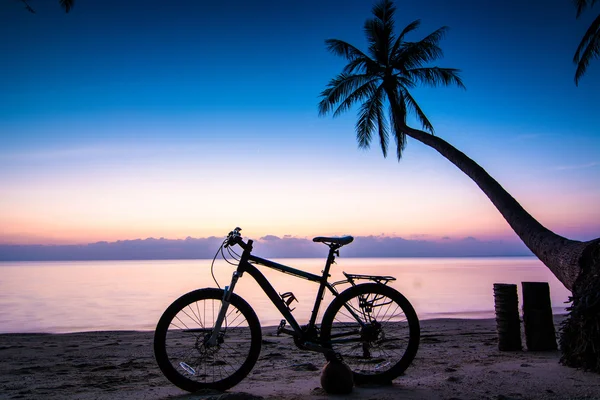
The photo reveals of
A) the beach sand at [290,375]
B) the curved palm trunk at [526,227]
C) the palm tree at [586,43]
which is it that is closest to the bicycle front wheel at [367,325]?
the beach sand at [290,375]

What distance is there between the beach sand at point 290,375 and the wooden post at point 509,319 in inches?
6.5

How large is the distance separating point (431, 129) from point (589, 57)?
614 cm

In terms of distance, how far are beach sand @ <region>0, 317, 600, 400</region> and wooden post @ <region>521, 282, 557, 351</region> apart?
220mm

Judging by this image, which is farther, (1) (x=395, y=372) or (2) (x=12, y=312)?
(2) (x=12, y=312)

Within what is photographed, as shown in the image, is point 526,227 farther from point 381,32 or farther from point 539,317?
point 381,32

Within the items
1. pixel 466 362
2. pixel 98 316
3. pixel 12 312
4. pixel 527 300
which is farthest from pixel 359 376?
pixel 12 312

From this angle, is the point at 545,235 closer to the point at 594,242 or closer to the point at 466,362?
the point at 594,242

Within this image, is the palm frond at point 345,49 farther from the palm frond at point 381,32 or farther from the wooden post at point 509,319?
the wooden post at point 509,319

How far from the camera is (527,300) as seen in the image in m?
6.03

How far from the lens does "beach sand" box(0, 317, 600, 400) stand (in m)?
4.07

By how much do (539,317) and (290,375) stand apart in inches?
136

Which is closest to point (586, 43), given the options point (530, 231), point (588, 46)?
point (588, 46)

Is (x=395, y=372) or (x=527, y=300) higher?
(x=527, y=300)

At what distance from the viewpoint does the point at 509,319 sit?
6133 millimetres
